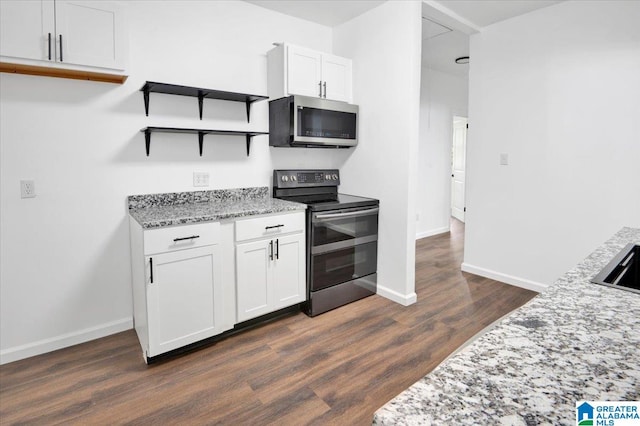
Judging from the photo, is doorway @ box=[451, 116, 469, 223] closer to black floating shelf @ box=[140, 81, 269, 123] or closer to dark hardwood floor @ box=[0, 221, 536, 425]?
dark hardwood floor @ box=[0, 221, 536, 425]

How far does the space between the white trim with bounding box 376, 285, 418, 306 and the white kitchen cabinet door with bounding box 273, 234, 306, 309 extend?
0.83m

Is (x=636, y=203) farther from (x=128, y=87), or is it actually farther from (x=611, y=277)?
(x=128, y=87)

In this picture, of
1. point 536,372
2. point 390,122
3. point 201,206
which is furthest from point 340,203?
point 536,372

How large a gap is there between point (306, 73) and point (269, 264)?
1636 millimetres

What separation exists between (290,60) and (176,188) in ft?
4.54

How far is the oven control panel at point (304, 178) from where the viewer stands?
3.19 meters

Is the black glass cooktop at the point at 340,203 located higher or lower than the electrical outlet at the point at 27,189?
lower

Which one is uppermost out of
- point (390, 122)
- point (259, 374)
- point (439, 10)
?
point (439, 10)

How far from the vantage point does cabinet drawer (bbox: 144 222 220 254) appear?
2078mm

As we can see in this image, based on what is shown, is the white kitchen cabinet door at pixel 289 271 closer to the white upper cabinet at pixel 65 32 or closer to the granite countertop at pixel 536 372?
the white upper cabinet at pixel 65 32

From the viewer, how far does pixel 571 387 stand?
57 centimetres

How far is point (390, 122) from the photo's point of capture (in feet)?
10.1
